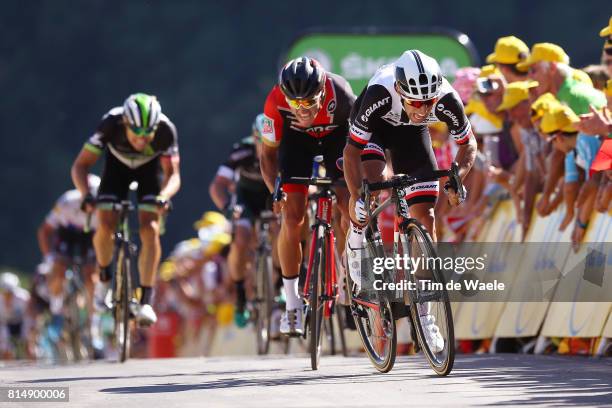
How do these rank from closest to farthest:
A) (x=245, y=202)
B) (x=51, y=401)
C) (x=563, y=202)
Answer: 1. (x=51, y=401)
2. (x=563, y=202)
3. (x=245, y=202)

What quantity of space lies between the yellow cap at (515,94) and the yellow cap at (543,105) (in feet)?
2.48

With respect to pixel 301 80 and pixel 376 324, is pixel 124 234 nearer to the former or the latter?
pixel 301 80

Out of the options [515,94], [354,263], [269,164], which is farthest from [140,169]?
[354,263]

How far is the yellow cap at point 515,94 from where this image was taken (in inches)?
488

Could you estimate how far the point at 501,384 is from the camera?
8.40m

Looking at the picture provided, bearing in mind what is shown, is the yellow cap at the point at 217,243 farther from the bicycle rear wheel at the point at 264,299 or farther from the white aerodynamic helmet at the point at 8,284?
the bicycle rear wheel at the point at 264,299

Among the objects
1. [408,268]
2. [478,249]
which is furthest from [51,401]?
[478,249]

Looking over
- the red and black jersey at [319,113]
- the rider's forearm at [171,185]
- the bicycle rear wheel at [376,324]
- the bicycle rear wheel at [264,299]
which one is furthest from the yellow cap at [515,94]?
the bicycle rear wheel at [376,324]

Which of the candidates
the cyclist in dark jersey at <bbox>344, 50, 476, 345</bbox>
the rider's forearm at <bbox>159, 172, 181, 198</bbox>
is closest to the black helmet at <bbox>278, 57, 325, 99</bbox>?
the cyclist in dark jersey at <bbox>344, 50, 476, 345</bbox>

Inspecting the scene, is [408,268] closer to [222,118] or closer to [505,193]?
[505,193]

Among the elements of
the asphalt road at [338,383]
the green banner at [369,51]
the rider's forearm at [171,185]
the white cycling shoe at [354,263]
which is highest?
the green banner at [369,51]

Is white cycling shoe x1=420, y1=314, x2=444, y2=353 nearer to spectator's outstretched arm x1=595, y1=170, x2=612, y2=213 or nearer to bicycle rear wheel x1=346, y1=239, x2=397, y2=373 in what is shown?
bicycle rear wheel x1=346, y1=239, x2=397, y2=373

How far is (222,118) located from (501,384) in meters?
53.9

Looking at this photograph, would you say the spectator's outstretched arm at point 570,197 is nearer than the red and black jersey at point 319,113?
No
